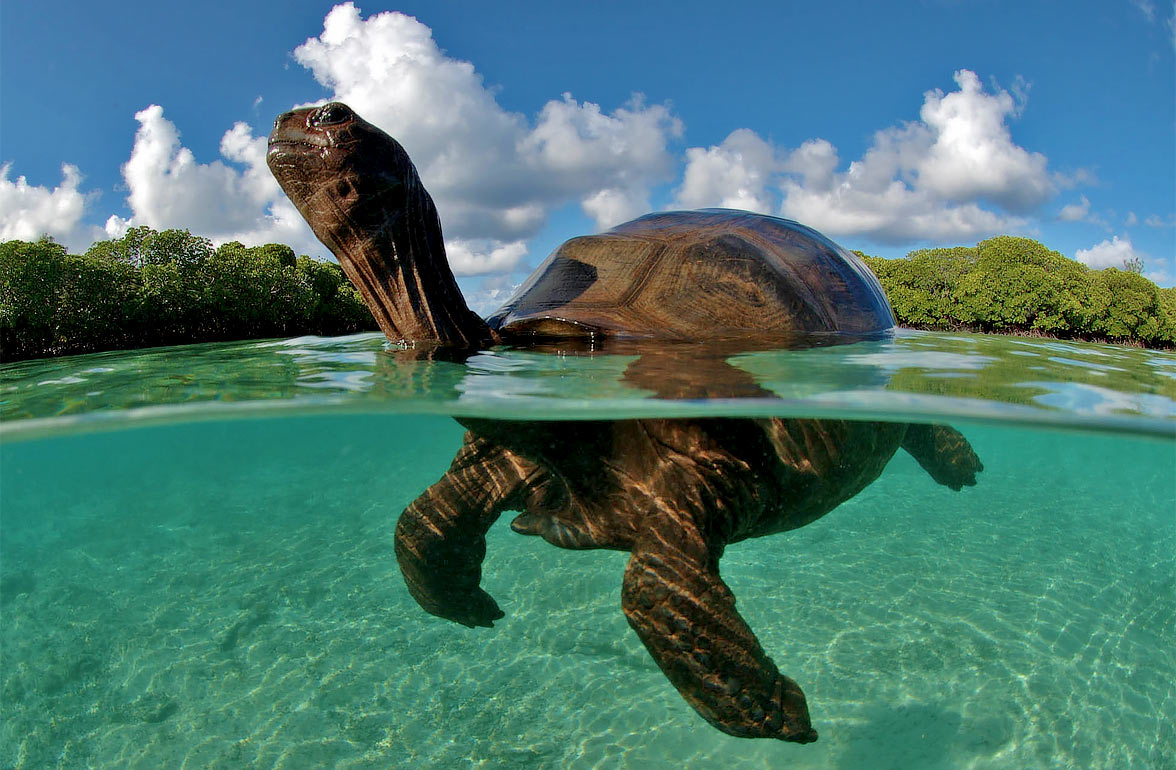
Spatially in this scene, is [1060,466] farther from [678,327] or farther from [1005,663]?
[678,327]

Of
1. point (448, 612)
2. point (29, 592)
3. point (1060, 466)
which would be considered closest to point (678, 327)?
point (448, 612)

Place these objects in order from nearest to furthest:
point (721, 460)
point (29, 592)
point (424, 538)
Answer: point (721, 460) < point (424, 538) < point (29, 592)

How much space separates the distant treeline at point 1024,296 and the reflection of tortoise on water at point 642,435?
3665 centimetres

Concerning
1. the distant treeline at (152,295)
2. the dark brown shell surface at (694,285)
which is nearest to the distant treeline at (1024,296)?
the distant treeline at (152,295)

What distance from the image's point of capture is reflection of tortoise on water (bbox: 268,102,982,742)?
3.51 metres

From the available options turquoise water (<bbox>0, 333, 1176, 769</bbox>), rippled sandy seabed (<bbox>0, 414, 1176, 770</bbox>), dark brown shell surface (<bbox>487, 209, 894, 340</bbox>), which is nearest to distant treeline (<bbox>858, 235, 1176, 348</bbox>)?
rippled sandy seabed (<bbox>0, 414, 1176, 770</bbox>)

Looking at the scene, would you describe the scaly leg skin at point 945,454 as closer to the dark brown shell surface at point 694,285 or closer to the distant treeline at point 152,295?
the dark brown shell surface at point 694,285

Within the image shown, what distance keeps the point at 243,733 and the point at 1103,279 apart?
156 feet

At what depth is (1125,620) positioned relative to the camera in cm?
1077

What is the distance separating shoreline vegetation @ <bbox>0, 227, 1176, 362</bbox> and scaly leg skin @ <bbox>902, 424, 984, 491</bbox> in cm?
2180

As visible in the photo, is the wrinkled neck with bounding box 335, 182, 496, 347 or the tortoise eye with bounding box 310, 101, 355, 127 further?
the wrinkled neck with bounding box 335, 182, 496, 347

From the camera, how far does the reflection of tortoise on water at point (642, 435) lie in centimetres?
351

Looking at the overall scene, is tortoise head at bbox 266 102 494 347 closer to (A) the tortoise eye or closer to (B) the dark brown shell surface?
(A) the tortoise eye

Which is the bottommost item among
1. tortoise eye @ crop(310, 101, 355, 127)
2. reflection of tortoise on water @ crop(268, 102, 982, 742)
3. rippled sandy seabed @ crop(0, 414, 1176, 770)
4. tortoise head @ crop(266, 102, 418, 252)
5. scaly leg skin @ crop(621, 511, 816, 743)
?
rippled sandy seabed @ crop(0, 414, 1176, 770)
